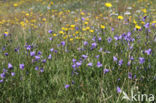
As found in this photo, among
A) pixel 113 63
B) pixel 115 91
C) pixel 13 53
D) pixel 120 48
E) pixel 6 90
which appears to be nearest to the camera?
pixel 115 91

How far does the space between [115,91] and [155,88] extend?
13.5 inches

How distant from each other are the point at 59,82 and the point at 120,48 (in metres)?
0.92

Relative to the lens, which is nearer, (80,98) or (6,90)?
(80,98)

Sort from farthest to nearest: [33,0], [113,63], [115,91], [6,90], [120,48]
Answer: [33,0], [120,48], [113,63], [6,90], [115,91]

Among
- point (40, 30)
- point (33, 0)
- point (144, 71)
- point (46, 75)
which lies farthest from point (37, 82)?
point (33, 0)

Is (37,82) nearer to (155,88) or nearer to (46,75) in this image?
(46,75)

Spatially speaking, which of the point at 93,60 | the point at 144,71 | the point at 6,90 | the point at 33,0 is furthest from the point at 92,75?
the point at 33,0

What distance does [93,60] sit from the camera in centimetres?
219

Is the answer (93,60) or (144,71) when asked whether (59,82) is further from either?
(144,71)

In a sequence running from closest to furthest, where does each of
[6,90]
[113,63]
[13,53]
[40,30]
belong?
1. [6,90]
2. [113,63]
3. [13,53]
4. [40,30]

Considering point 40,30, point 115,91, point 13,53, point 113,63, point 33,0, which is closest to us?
point 115,91

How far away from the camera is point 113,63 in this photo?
2.08m

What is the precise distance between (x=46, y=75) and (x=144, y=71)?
996 millimetres

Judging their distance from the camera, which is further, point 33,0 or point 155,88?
point 33,0
